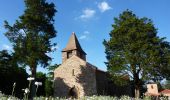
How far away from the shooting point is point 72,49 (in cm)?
4700

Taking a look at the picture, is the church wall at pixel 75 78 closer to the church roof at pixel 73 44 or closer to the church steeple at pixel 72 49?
the church steeple at pixel 72 49

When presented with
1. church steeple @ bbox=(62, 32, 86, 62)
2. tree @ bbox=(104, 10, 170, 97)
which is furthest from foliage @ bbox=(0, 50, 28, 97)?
tree @ bbox=(104, 10, 170, 97)

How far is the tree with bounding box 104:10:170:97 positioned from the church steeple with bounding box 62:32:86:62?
9124mm

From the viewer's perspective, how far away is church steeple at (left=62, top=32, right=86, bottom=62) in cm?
4678

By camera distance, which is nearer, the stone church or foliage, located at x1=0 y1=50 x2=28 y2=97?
foliage, located at x1=0 y1=50 x2=28 y2=97

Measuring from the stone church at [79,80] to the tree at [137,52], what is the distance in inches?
132

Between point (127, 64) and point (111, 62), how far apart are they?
261cm

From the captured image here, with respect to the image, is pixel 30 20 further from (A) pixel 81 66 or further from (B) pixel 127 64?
(B) pixel 127 64

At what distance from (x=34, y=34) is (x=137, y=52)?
15973 millimetres

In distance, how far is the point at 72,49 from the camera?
47000mm

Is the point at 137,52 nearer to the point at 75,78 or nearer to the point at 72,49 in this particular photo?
the point at 75,78

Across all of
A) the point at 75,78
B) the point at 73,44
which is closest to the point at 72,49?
the point at 73,44

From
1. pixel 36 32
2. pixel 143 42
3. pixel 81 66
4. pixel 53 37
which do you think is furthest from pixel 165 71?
pixel 36 32

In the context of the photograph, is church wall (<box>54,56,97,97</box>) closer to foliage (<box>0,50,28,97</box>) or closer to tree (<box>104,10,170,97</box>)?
tree (<box>104,10,170,97</box>)
